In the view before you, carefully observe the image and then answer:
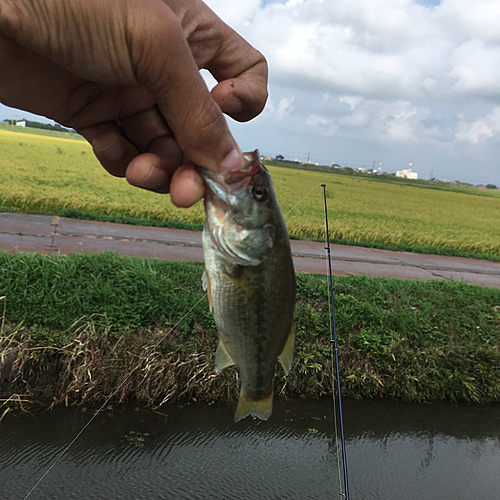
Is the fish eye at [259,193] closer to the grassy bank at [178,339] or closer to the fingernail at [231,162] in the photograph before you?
the fingernail at [231,162]

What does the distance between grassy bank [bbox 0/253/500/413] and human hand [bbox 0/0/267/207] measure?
349 cm

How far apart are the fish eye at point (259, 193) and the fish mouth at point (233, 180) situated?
0.11 ft

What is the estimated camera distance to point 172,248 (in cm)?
990

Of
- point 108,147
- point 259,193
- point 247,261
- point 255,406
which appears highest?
point 108,147

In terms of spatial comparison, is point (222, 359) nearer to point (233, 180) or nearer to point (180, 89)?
point (233, 180)

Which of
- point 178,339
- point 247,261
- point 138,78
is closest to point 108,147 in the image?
point 138,78

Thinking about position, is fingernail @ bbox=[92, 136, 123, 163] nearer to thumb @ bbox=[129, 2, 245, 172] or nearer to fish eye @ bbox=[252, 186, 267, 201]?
thumb @ bbox=[129, 2, 245, 172]

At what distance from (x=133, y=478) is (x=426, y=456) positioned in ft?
12.0

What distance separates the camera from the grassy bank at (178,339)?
5.19 metres

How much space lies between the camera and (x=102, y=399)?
5270mm

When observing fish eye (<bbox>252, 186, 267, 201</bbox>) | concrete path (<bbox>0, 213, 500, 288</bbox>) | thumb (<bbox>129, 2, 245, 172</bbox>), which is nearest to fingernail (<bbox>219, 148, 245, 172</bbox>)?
thumb (<bbox>129, 2, 245, 172</bbox>)

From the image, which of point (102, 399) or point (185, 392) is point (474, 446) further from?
point (102, 399)

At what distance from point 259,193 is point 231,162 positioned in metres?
0.21

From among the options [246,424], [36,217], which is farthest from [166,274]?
[36,217]
